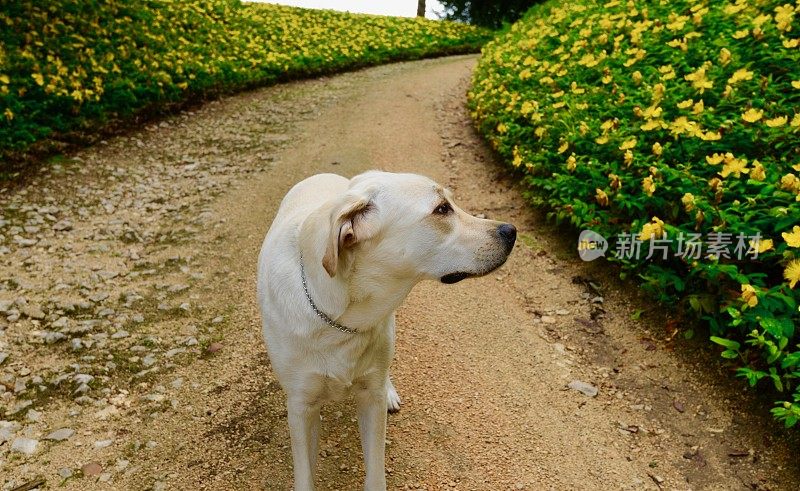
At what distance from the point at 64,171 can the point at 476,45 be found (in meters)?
13.2

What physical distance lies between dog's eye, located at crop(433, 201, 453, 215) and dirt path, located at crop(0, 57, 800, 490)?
1679 mm

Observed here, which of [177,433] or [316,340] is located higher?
[316,340]

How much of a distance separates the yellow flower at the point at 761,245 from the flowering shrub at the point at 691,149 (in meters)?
0.01

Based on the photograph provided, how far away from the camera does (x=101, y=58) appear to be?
885 centimetres

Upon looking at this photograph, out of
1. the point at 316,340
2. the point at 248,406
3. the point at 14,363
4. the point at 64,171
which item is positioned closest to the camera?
the point at 316,340

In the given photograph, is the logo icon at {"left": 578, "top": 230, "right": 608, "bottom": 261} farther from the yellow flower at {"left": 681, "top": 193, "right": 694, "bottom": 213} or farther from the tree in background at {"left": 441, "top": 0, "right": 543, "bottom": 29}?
the tree in background at {"left": 441, "top": 0, "right": 543, "bottom": 29}

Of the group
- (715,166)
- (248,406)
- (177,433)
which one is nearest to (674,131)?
(715,166)

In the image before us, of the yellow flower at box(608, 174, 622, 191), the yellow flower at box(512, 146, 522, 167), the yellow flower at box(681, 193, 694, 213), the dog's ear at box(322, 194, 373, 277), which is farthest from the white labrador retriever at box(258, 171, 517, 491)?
the yellow flower at box(512, 146, 522, 167)

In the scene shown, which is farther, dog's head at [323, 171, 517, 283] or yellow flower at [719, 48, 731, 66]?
yellow flower at [719, 48, 731, 66]

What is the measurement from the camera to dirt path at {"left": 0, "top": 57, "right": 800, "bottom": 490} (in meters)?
3.31

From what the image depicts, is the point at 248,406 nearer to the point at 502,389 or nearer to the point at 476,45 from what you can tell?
the point at 502,389

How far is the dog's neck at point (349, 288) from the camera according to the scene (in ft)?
8.00

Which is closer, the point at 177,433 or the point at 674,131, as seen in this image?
the point at 177,433

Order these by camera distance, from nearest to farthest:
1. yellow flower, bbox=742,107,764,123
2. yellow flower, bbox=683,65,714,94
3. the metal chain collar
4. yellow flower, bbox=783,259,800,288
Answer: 1. the metal chain collar
2. yellow flower, bbox=783,259,800,288
3. yellow flower, bbox=742,107,764,123
4. yellow flower, bbox=683,65,714,94
